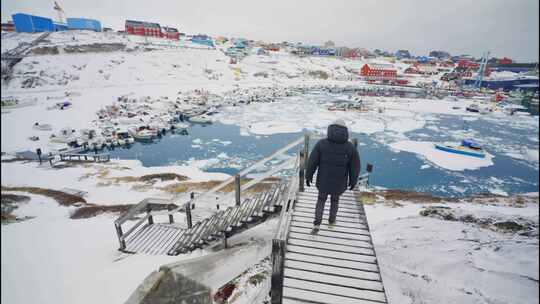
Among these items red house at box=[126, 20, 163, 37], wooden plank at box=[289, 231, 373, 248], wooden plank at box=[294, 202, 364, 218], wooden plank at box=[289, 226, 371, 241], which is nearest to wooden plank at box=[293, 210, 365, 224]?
wooden plank at box=[294, 202, 364, 218]

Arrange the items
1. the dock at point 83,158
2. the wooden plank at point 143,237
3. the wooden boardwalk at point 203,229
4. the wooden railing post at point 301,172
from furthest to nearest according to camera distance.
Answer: the dock at point 83,158 < the wooden plank at point 143,237 < the wooden boardwalk at point 203,229 < the wooden railing post at point 301,172

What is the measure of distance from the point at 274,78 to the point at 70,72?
194 ft

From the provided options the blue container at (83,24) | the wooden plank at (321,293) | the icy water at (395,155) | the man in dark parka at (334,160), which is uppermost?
the blue container at (83,24)

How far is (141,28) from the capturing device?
10788cm

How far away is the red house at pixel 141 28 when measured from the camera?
349 ft

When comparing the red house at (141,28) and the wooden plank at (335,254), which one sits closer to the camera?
the wooden plank at (335,254)

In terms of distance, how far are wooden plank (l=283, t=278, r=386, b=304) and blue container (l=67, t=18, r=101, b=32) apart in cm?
12859

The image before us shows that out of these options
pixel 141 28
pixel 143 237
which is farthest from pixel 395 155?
pixel 141 28

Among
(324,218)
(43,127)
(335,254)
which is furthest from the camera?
(43,127)

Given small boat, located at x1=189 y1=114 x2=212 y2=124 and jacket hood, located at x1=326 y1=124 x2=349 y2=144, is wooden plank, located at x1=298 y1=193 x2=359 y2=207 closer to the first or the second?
jacket hood, located at x1=326 y1=124 x2=349 y2=144

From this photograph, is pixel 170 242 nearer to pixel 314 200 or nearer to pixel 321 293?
pixel 314 200

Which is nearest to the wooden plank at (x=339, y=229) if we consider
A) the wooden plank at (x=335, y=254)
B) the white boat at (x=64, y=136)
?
the wooden plank at (x=335, y=254)

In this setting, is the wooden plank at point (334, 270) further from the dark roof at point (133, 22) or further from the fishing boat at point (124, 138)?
Answer: the dark roof at point (133, 22)

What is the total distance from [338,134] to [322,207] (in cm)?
163
